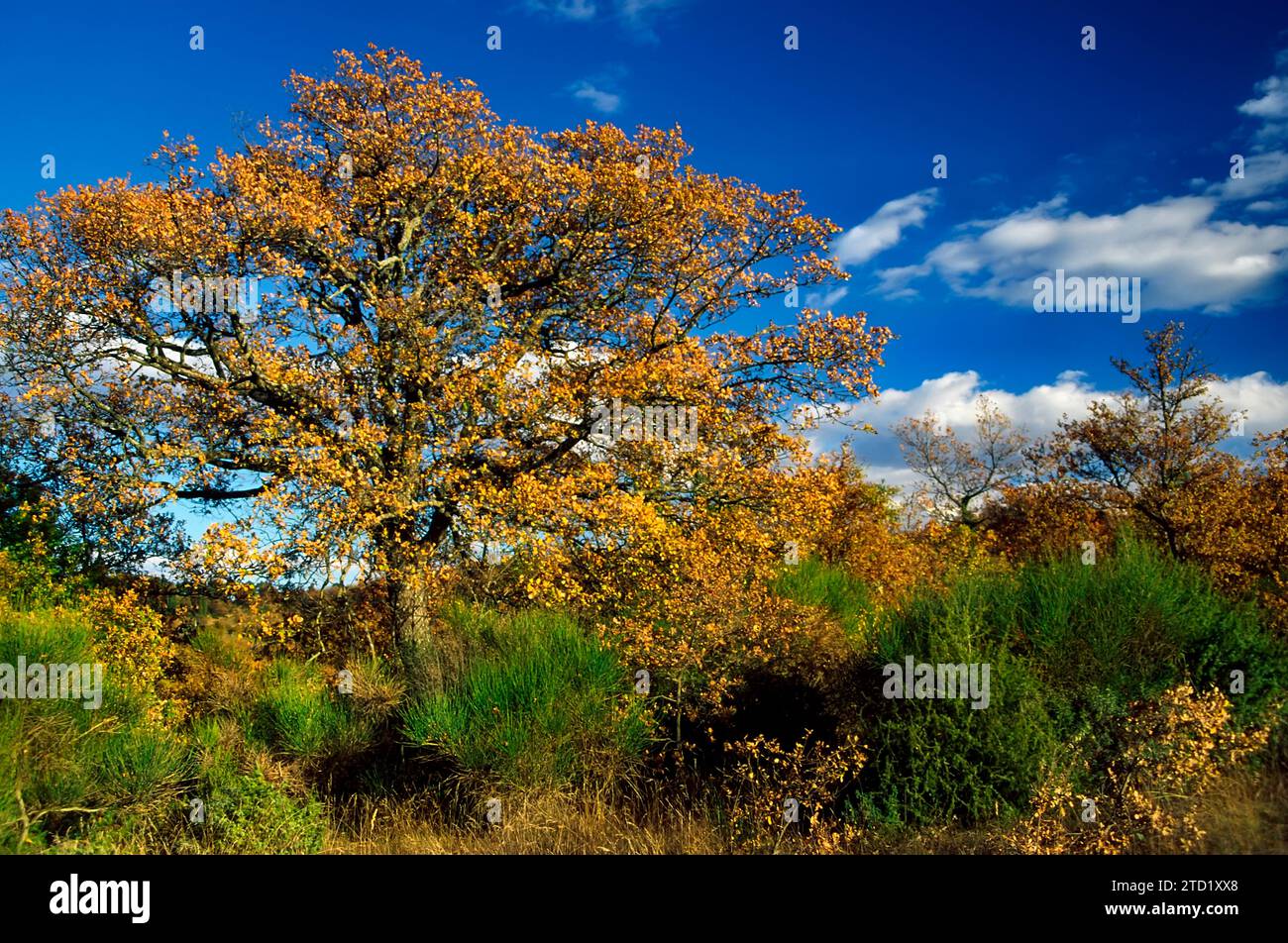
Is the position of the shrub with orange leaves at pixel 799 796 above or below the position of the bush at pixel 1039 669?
below

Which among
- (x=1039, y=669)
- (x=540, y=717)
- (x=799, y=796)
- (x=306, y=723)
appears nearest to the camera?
(x=799, y=796)

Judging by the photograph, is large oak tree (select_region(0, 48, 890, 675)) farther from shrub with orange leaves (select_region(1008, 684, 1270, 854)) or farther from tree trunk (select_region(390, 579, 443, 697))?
shrub with orange leaves (select_region(1008, 684, 1270, 854))

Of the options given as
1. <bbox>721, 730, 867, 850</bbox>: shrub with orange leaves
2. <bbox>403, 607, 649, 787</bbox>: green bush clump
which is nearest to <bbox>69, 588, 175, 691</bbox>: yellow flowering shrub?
<bbox>403, 607, 649, 787</bbox>: green bush clump

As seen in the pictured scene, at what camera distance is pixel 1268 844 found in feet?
23.9

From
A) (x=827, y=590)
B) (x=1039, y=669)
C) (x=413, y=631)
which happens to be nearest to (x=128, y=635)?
(x=413, y=631)

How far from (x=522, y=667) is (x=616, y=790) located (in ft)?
6.36

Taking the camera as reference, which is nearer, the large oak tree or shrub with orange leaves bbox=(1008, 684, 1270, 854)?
shrub with orange leaves bbox=(1008, 684, 1270, 854)

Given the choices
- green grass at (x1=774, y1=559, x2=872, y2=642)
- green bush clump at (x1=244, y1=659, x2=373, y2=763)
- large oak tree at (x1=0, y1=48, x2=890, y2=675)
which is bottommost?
green bush clump at (x1=244, y1=659, x2=373, y2=763)

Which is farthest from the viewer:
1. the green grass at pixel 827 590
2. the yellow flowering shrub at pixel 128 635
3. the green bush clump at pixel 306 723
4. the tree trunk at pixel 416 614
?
the green grass at pixel 827 590

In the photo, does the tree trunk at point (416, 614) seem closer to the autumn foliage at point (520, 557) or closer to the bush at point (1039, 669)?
the autumn foliage at point (520, 557)

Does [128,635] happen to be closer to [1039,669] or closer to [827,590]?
[827,590]

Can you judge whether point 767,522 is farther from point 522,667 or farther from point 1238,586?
point 1238,586

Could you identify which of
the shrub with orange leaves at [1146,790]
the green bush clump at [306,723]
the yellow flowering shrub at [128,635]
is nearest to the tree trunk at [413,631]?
the green bush clump at [306,723]

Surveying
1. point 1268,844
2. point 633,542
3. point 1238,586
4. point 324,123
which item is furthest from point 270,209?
point 1238,586
